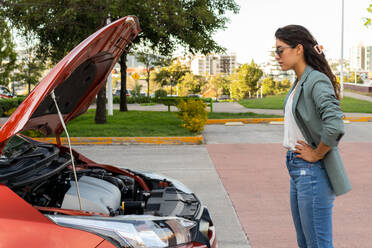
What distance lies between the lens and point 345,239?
4168 millimetres

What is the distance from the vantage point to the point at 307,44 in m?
2.50


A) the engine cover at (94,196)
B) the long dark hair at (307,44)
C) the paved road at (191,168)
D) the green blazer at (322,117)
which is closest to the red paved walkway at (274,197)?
the paved road at (191,168)

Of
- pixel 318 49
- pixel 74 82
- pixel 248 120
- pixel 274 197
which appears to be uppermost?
pixel 318 49

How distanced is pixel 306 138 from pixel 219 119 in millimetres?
13350

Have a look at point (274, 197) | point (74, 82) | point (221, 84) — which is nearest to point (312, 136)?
point (74, 82)

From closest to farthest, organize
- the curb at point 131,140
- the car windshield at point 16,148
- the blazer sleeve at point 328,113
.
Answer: the blazer sleeve at point 328,113 → the car windshield at point 16,148 → the curb at point 131,140

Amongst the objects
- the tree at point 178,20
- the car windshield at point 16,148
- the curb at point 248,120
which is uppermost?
the tree at point 178,20

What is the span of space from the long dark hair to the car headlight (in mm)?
1270

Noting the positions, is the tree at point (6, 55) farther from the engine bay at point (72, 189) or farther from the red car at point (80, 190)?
the engine bay at point (72, 189)

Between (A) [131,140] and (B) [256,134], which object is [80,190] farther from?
(B) [256,134]

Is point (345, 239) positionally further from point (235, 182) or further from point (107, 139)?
point (107, 139)

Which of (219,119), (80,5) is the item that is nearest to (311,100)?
(80,5)

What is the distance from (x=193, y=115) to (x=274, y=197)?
6.45 meters

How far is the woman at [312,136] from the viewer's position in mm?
2383
